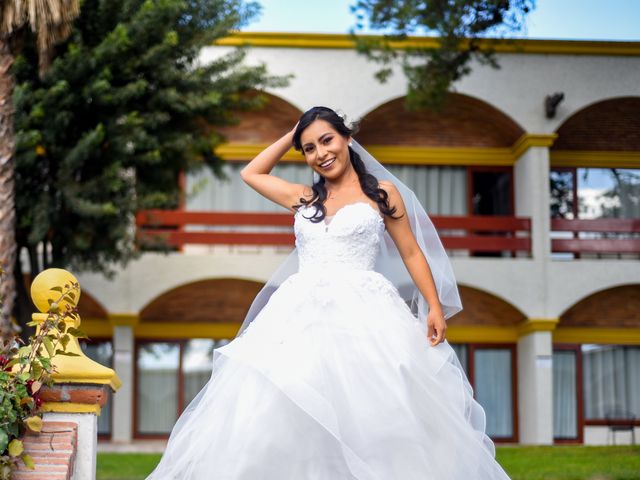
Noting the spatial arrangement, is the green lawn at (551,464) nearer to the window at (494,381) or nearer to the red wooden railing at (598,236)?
the window at (494,381)

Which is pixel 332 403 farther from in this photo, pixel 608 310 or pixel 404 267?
pixel 608 310

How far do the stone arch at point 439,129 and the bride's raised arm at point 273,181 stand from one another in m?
17.4

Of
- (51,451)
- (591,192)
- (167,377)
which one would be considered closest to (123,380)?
(167,377)

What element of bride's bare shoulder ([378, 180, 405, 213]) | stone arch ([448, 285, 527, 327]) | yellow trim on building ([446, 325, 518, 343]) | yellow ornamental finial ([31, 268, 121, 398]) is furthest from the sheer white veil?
yellow trim on building ([446, 325, 518, 343])

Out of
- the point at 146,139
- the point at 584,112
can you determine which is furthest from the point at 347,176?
the point at 584,112

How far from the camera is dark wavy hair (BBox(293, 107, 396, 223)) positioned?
540cm

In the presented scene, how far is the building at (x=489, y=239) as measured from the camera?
21656mm

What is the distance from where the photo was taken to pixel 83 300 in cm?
2269

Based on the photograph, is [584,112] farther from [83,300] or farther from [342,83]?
[83,300]

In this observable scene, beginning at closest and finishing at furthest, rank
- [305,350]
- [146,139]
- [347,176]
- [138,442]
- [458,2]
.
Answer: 1. [305,350]
2. [347,176]
3. [146,139]
4. [458,2]
5. [138,442]

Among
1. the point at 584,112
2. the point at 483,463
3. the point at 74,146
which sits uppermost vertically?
the point at 584,112

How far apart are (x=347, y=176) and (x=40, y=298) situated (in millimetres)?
1706

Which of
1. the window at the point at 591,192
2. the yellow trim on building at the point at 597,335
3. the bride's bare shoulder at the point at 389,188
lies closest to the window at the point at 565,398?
the yellow trim on building at the point at 597,335

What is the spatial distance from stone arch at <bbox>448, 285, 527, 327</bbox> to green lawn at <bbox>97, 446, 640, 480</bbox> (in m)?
6.72
